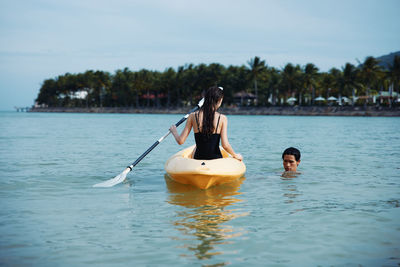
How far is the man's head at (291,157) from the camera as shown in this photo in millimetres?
9158

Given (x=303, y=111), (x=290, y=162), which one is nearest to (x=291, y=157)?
Result: (x=290, y=162)

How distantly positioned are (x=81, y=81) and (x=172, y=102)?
86.9 ft

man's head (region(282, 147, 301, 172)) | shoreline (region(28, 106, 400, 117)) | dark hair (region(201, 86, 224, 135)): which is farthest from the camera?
shoreline (region(28, 106, 400, 117))

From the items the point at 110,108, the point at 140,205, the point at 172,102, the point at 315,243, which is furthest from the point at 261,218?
the point at 110,108

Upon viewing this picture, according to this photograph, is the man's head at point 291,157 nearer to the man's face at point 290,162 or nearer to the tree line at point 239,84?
the man's face at point 290,162

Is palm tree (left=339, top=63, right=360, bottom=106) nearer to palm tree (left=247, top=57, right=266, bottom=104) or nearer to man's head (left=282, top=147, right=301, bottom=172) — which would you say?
palm tree (left=247, top=57, right=266, bottom=104)

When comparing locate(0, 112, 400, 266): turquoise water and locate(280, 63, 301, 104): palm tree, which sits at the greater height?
locate(280, 63, 301, 104): palm tree

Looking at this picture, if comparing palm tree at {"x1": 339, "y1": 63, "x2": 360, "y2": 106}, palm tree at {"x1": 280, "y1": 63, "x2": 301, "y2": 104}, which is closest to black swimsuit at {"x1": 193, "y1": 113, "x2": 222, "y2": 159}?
palm tree at {"x1": 339, "y1": 63, "x2": 360, "y2": 106}

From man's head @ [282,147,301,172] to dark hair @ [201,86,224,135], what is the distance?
2764 millimetres

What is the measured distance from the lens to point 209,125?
22.5ft

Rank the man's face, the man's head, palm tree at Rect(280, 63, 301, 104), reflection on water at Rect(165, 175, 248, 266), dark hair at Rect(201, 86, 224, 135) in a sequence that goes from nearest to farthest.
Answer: reflection on water at Rect(165, 175, 248, 266) < dark hair at Rect(201, 86, 224, 135) < the man's head < the man's face < palm tree at Rect(280, 63, 301, 104)

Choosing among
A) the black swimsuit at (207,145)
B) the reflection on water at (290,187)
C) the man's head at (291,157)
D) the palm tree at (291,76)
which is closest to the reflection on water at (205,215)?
the black swimsuit at (207,145)

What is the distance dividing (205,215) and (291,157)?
394 centimetres

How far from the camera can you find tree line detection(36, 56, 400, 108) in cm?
7480
